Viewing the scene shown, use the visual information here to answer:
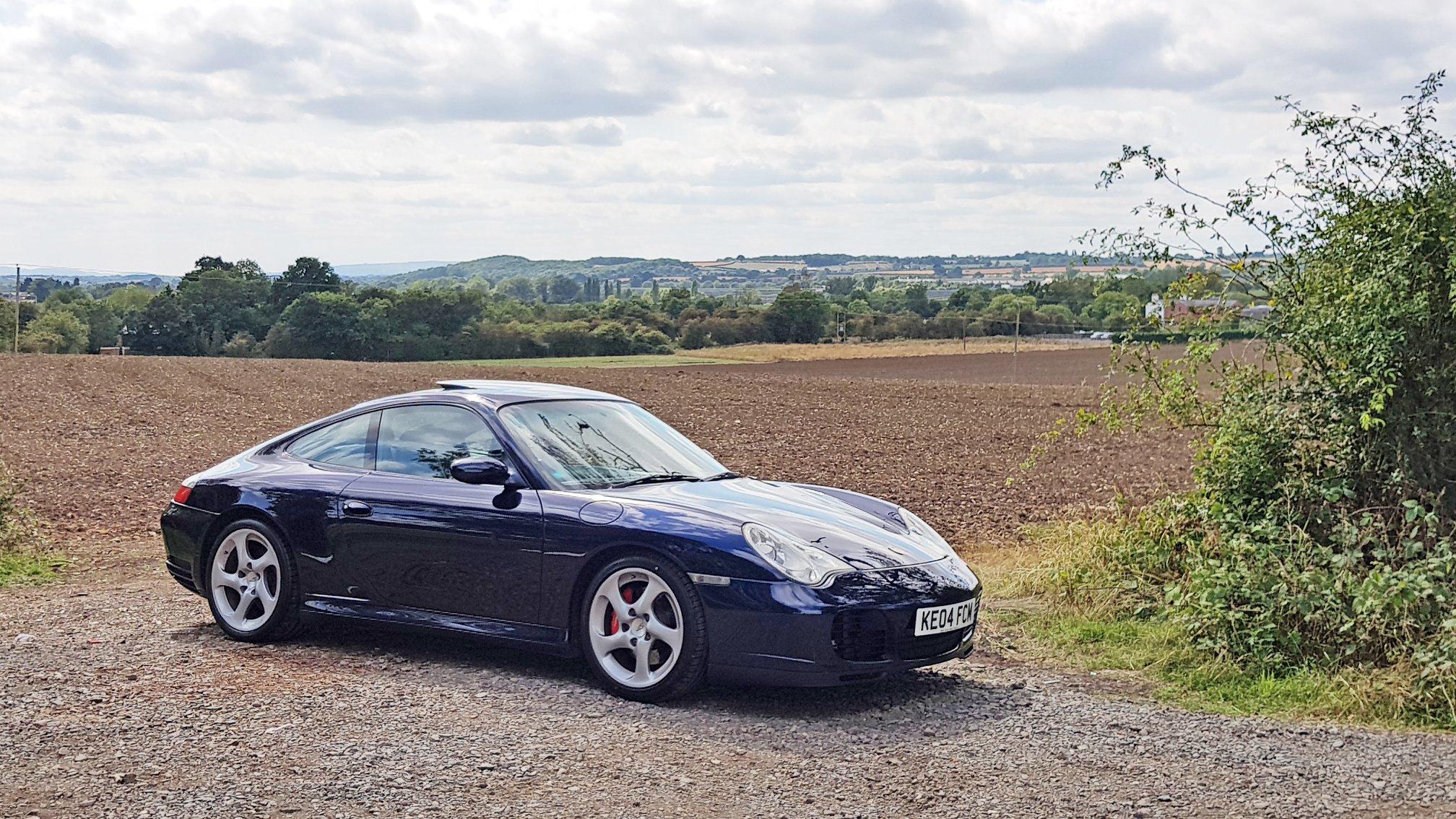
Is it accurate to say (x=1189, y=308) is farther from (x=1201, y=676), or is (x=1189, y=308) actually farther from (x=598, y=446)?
(x=598, y=446)

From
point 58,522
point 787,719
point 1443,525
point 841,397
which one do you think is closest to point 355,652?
point 787,719

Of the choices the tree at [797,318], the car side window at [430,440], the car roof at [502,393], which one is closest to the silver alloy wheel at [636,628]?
the car side window at [430,440]

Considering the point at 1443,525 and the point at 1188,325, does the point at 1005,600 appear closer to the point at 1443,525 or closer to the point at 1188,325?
the point at 1188,325

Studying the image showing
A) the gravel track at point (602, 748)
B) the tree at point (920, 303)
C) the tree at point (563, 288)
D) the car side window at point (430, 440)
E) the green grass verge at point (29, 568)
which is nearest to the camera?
the gravel track at point (602, 748)

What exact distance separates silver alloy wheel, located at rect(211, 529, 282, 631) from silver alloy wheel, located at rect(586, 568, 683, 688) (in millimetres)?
2100

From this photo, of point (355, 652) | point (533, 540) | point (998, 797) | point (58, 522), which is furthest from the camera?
point (58, 522)

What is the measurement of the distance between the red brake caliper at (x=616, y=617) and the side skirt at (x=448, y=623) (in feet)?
0.85

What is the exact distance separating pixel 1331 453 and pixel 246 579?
6.21m

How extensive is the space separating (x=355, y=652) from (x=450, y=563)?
2.92 ft

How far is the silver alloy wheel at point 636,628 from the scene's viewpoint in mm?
6824

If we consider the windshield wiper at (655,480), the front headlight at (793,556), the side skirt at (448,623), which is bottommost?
the side skirt at (448,623)

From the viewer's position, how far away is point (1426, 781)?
584cm

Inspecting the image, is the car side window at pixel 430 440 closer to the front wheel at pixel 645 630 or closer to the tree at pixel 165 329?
the front wheel at pixel 645 630

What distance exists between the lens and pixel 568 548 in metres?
7.09
